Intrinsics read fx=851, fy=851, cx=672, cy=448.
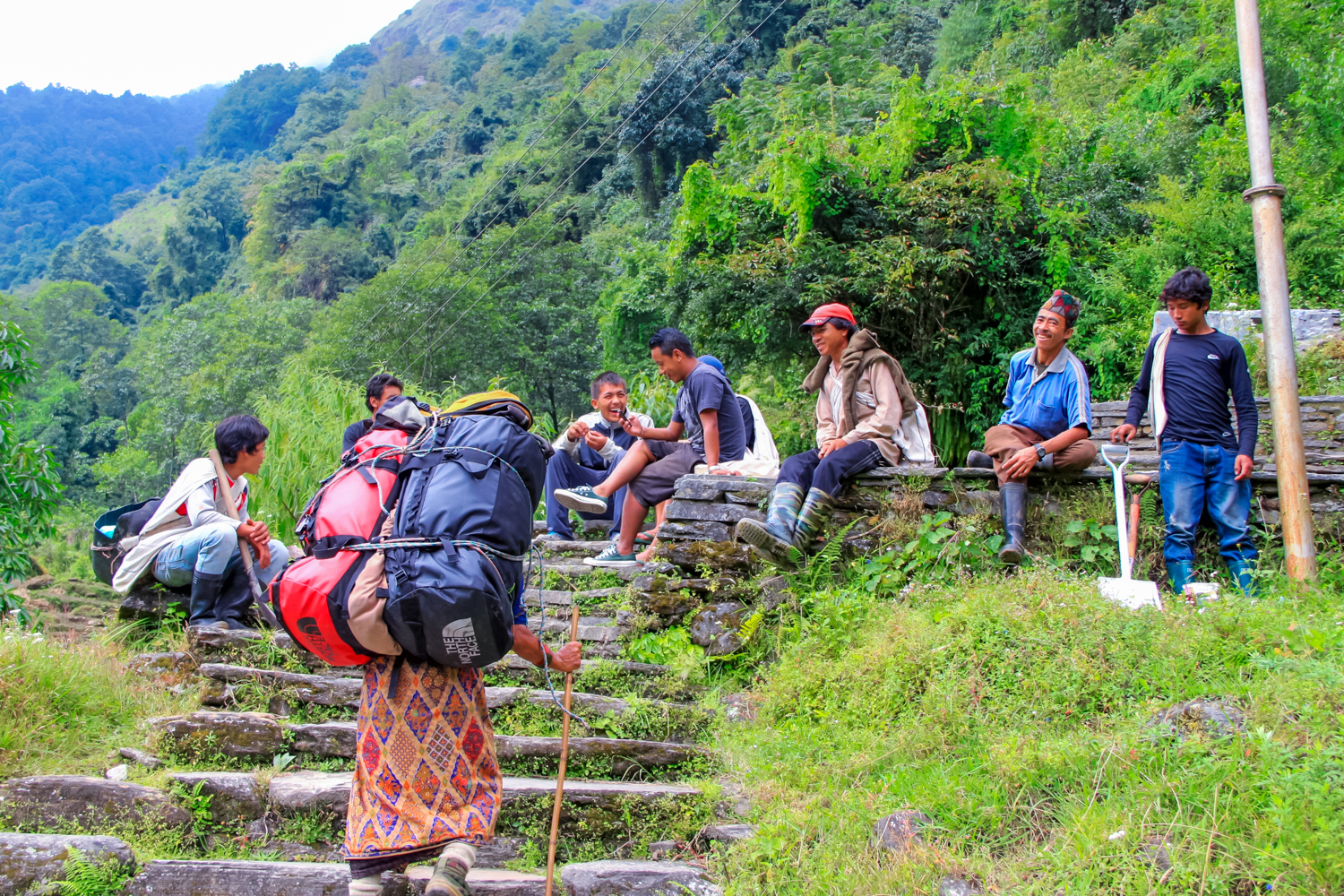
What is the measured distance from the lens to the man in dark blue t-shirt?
232 inches

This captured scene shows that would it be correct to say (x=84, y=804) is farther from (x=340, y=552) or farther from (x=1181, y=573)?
(x=1181, y=573)

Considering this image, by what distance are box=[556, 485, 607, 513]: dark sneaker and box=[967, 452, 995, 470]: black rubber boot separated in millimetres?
2652

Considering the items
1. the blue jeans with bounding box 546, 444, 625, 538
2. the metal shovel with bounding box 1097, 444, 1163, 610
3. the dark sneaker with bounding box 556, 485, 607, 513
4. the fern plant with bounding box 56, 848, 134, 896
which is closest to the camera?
the fern plant with bounding box 56, 848, 134, 896

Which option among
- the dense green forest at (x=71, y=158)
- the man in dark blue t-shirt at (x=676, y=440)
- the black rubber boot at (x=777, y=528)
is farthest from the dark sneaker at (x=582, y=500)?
the dense green forest at (x=71, y=158)

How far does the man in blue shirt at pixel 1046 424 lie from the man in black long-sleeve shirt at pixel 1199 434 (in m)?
0.33

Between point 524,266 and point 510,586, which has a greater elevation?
point 524,266

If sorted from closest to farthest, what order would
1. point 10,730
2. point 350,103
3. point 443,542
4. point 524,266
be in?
point 443,542, point 10,730, point 524,266, point 350,103

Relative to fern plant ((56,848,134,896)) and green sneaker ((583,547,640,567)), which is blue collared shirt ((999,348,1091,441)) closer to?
green sneaker ((583,547,640,567))

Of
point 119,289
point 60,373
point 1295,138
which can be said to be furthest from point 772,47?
point 119,289

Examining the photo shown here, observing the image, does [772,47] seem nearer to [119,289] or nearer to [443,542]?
[443,542]

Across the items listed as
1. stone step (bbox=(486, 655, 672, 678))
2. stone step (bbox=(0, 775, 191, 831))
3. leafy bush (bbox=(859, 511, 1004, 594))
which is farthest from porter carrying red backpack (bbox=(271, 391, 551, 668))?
leafy bush (bbox=(859, 511, 1004, 594))

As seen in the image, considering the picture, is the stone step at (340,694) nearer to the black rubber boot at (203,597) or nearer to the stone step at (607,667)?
the stone step at (607,667)

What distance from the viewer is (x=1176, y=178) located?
1191 centimetres

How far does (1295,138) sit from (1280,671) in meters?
12.6
